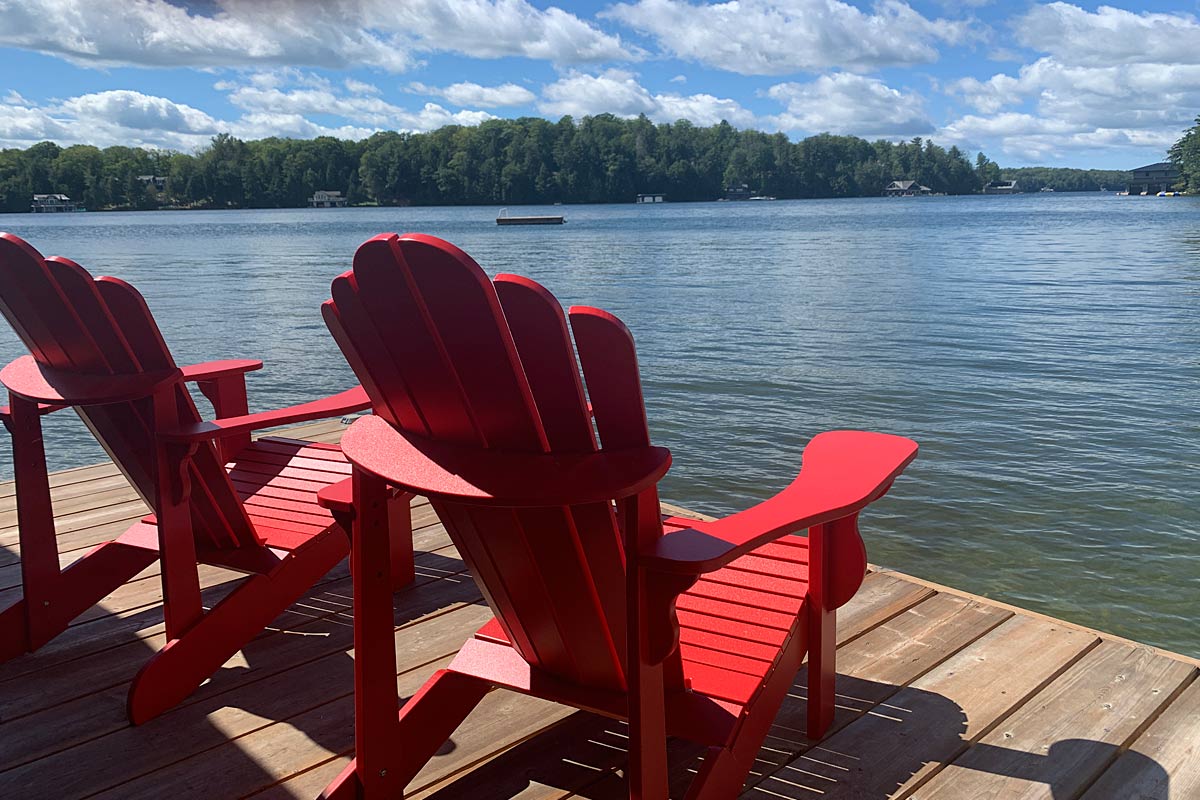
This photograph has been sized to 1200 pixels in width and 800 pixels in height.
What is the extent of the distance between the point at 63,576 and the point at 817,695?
2051 millimetres

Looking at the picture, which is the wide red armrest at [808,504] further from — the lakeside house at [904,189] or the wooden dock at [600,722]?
the lakeside house at [904,189]

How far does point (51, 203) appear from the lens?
93.6 meters

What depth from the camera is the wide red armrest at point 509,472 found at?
1346 mm

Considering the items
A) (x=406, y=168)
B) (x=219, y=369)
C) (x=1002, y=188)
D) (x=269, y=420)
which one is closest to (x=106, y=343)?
(x=269, y=420)

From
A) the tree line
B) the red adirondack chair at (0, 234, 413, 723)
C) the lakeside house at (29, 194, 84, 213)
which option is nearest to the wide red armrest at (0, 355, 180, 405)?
the red adirondack chair at (0, 234, 413, 723)

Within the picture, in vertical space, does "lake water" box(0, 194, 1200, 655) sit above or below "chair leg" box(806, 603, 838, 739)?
below

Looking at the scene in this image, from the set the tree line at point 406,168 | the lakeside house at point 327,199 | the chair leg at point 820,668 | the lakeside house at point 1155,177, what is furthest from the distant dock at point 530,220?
the lakeside house at point 1155,177

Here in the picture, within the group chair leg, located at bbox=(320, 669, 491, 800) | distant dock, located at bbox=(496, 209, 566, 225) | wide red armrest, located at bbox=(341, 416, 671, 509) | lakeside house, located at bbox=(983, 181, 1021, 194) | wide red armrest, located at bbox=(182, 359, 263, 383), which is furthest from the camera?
lakeside house, located at bbox=(983, 181, 1021, 194)

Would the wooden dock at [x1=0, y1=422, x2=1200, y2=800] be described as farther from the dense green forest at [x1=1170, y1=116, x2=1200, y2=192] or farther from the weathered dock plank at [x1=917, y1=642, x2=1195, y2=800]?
the dense green forest at [x1=1170, y1=116, x2=1200, y2=192]

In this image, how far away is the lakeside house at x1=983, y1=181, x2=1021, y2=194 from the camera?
140m

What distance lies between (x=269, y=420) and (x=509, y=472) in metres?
1.13

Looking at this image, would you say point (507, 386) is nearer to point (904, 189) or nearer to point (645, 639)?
point (645, 639)

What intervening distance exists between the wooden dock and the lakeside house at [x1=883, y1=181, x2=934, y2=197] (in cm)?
12811

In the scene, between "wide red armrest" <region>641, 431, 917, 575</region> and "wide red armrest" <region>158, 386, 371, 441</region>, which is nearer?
"wide red armrest" <region>641, 431, 917, 575</region>
